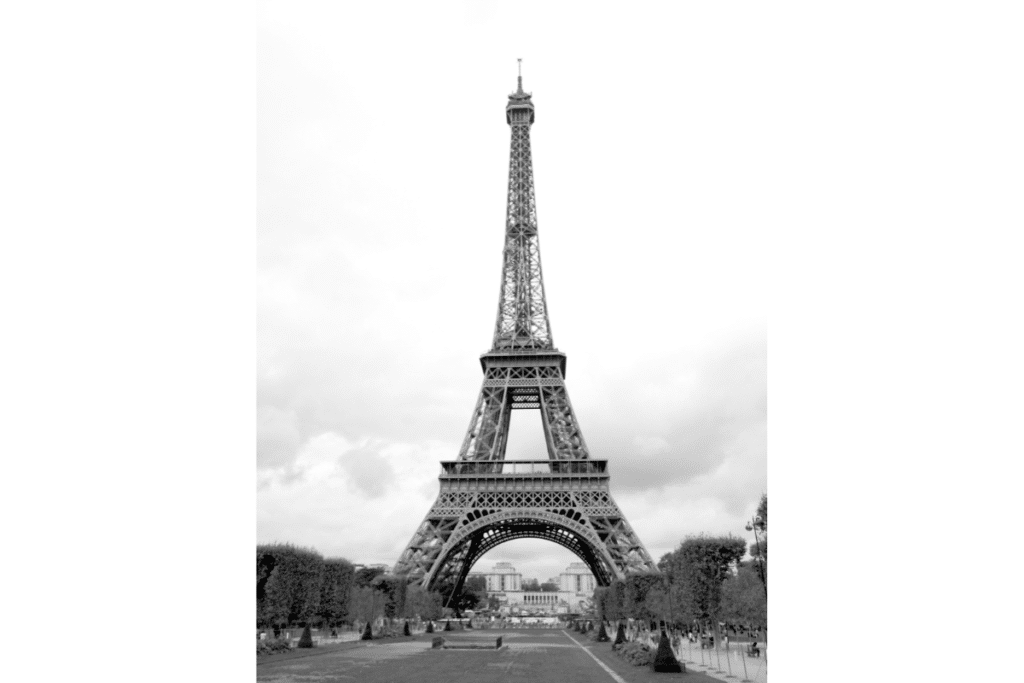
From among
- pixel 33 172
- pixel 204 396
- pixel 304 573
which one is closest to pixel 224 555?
pixel 204 396

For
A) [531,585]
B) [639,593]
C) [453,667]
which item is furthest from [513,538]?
[531,585]

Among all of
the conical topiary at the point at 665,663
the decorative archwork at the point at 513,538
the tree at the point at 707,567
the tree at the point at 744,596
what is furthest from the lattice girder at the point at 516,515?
the conical topiary at the point at 665,663

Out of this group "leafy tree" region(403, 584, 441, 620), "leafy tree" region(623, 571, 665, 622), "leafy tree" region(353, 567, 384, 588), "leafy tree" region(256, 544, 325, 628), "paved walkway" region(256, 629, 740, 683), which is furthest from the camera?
"leafy tree" region(403, 584, 441, 620)

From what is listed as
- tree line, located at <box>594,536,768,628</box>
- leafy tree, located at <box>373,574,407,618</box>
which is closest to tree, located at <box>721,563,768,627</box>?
tree line, located at <box>594,536,768,628</box>

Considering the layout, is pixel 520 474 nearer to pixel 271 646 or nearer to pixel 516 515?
pixel 516 515

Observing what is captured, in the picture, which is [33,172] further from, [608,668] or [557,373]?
[557,373]

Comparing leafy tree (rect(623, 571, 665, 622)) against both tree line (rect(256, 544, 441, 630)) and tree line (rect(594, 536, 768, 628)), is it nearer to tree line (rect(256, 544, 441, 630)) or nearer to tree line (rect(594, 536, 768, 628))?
tree line (rect(594, 536, 768, 628))

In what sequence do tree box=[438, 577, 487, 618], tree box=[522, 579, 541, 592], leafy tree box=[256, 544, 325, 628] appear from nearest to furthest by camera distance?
1. leafy tree box=[256, 544, 325, 628]
2. tree box=[438, 577, 487, 618]
3. tree box=[522, 579, 541, 592]

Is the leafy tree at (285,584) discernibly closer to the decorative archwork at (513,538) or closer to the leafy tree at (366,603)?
the leafy tree at (366,603)
